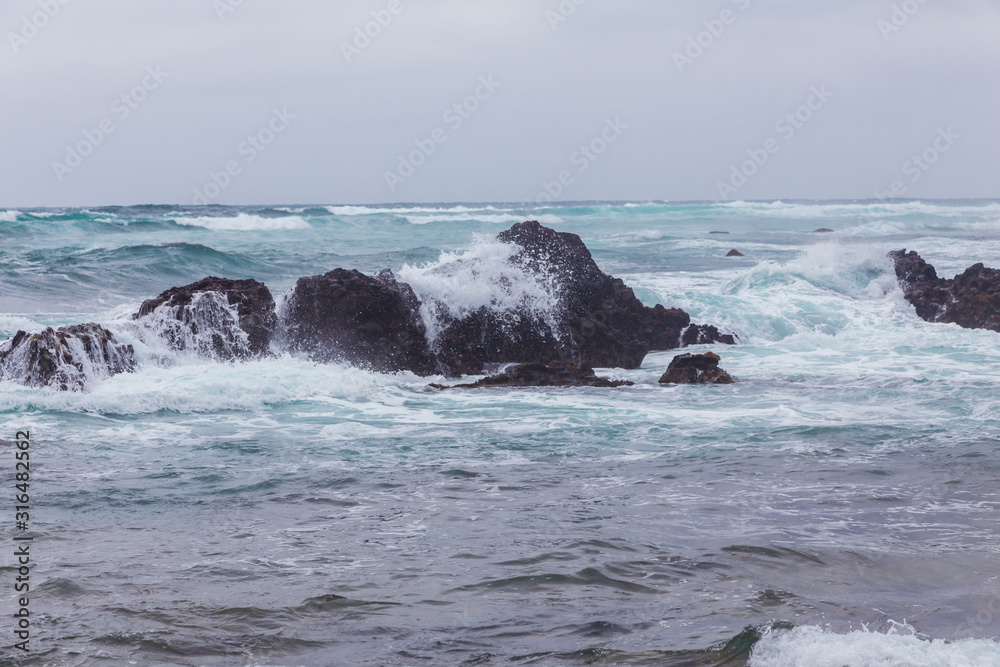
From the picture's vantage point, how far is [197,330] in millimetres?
10797

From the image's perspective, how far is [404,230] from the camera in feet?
149

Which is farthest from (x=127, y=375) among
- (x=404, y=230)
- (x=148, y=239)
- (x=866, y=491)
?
(x=404, y=230)

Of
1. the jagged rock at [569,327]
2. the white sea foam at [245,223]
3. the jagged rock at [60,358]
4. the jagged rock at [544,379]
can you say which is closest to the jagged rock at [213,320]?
the jagged rock at [60,358]

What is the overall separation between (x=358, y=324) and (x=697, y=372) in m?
4.23

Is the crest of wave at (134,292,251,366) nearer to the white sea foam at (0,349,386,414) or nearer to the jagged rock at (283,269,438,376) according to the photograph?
the white sea foam at (0,349,386,414)

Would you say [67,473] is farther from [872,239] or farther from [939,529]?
[872,239]

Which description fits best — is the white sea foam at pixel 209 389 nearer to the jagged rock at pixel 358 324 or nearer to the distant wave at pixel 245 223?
the jagged rock at pixel 358 324

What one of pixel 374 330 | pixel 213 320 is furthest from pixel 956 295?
pixel 213 320

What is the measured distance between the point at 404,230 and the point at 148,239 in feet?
46.8

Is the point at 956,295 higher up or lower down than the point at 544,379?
higher up

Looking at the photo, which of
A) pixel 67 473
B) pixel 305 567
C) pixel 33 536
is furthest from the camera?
pixel 67 473

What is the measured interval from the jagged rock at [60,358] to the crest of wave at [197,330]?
792mm

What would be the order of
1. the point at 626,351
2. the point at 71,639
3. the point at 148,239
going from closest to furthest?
the point at 71,639, the point at 626,351, the point at 148,239

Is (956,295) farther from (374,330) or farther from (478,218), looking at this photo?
(478,218)
